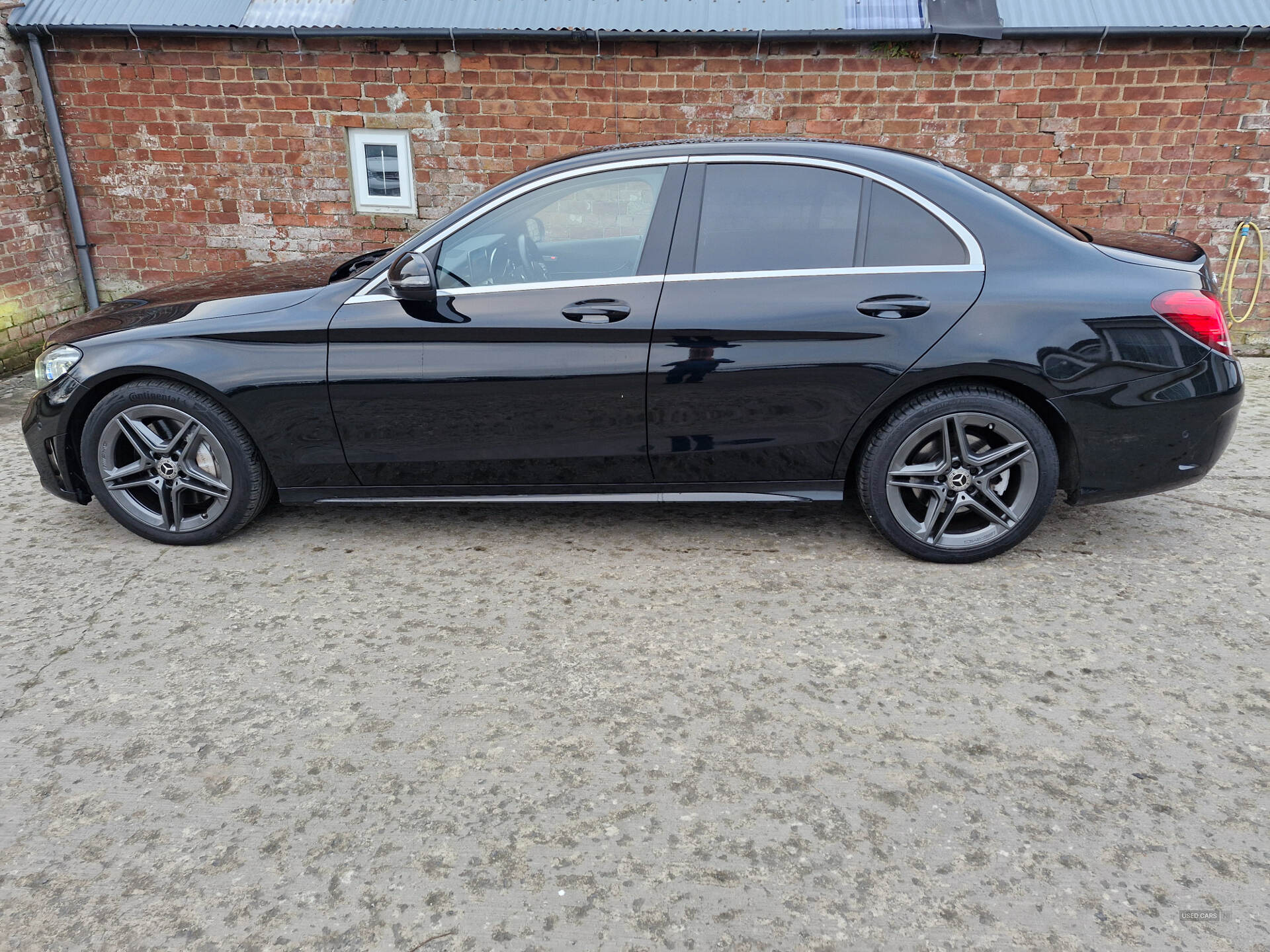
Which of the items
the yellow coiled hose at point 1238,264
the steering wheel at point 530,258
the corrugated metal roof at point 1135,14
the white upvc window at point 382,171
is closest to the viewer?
the steering wheel at point 530,258

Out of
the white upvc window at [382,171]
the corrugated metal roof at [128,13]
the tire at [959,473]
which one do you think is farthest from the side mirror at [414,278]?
the corrugated metal roof at [128,13]

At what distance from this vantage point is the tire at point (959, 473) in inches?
148

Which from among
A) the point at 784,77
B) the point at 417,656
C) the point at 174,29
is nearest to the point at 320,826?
the point at 417,656

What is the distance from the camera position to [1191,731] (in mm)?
2895

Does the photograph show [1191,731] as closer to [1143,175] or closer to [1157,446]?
[1157,446]

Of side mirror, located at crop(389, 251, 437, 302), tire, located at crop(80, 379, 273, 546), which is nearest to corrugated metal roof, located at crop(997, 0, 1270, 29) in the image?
side mirror, located at crop(389, 251, 437, 302)

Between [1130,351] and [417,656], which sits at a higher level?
[1130,351]

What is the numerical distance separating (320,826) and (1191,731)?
257 cm

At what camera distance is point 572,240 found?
394 cm

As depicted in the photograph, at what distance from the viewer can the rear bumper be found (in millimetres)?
3682

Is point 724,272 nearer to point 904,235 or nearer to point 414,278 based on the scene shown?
point 904,235

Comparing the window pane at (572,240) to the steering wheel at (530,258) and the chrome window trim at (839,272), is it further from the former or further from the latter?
the chrome window trim at (839,272)

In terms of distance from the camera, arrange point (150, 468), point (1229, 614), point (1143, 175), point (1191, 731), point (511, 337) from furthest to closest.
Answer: point (1143, 175), point (150, 468), point (511, 337), point (1229, 614), point (1191, 731)

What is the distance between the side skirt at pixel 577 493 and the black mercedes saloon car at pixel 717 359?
1 cm
